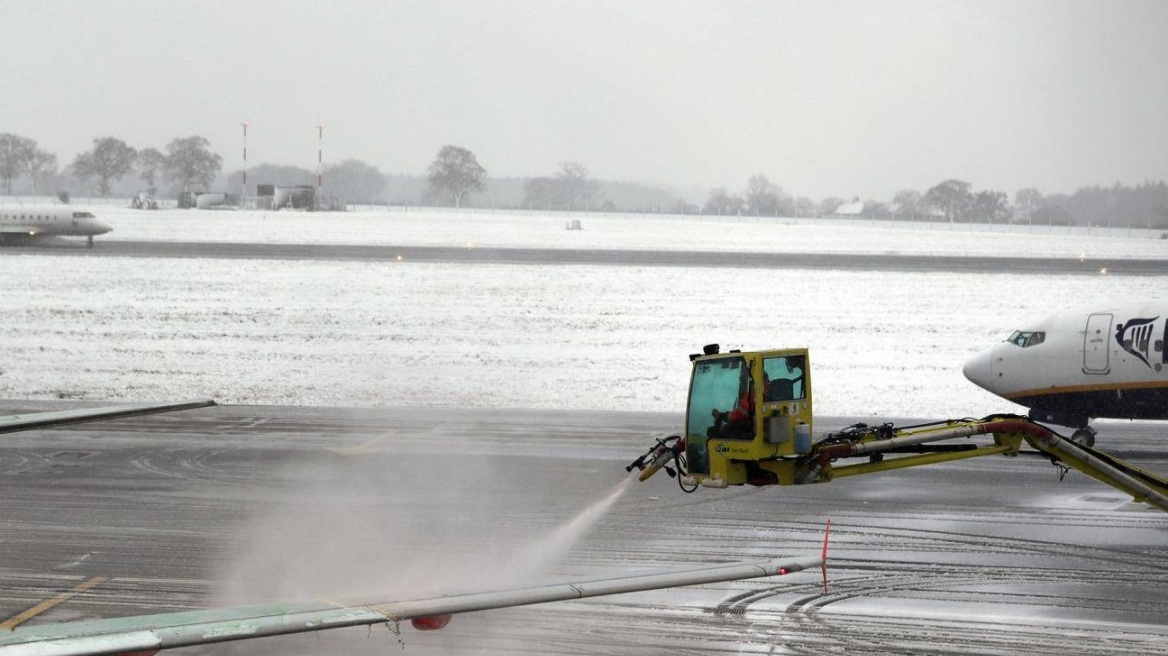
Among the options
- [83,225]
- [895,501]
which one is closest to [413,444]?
[895,501]

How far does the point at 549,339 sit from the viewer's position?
157ft

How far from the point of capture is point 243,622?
9.43m

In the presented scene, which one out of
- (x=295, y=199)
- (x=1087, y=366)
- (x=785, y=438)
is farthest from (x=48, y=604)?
(x=295, y=199)

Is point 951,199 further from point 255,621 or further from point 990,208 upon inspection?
point 255,621

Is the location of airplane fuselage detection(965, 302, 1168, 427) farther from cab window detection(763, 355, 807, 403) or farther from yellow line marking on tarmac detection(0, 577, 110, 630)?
yellow line marking on tarmac detection(0, 577, 110, 630)

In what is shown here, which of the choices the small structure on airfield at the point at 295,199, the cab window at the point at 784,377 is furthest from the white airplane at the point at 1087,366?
the small structure on airfield at the point at 295,199

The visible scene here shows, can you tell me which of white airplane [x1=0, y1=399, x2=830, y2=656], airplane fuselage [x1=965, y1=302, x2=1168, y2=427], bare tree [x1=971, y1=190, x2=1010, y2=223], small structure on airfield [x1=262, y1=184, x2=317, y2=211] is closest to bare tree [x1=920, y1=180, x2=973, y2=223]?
bare tree [x1=971, y1=190, x2=1010, y2=223]

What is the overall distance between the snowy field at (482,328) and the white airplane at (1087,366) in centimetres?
459

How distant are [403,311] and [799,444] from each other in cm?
3964

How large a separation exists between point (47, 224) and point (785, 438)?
84.9m

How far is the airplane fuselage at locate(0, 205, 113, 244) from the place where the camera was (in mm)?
88000

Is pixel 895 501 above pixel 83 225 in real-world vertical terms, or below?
below

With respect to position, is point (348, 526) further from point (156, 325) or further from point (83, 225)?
point (83, 225)

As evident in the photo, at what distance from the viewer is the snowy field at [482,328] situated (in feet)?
124
